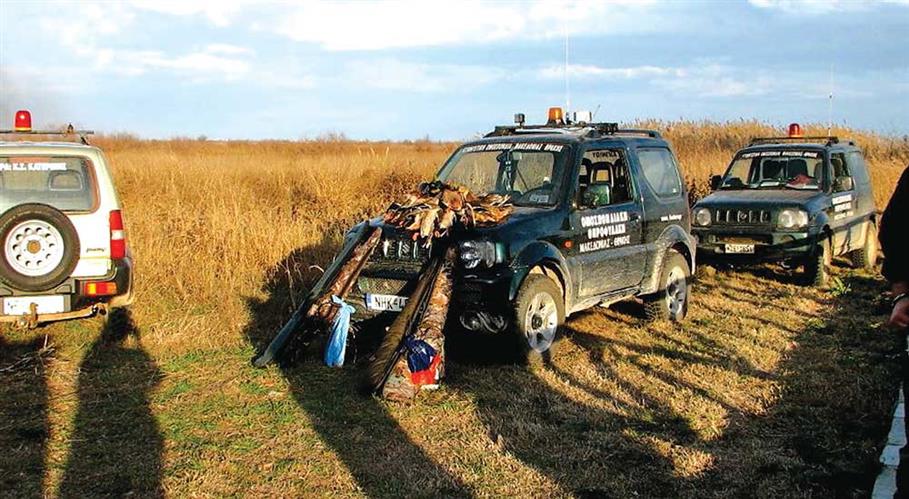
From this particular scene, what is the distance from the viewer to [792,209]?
440 inches

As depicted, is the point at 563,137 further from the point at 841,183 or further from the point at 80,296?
the point at 841,183

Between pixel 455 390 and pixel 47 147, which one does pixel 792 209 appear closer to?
pixel 455 390

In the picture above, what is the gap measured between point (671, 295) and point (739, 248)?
110 inches

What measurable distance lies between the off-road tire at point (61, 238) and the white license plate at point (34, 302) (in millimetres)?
85

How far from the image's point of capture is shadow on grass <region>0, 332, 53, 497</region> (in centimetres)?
485

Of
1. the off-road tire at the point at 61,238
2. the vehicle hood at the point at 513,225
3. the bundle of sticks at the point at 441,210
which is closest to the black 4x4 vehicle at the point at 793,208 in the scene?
the vehicle hood at the point at 513,225

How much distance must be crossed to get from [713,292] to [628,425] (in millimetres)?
5699

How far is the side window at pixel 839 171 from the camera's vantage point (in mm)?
11906

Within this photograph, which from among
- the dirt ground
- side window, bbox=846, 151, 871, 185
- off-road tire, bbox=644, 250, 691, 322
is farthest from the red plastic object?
side window, bbox=846, 151, 871, 185

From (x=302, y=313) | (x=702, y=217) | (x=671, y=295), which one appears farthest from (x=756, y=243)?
(x=302, y=313)

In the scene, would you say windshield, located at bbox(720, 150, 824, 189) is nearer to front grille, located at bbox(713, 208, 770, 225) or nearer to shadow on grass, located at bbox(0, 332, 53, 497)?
front grille, located at bbox(713, 208, 770, 225)

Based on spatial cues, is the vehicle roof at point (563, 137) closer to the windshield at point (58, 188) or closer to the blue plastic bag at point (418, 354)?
the blue plastic bag at point (418, 354)

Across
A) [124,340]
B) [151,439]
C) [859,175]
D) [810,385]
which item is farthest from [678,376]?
[859,175]

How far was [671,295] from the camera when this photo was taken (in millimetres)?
9102
